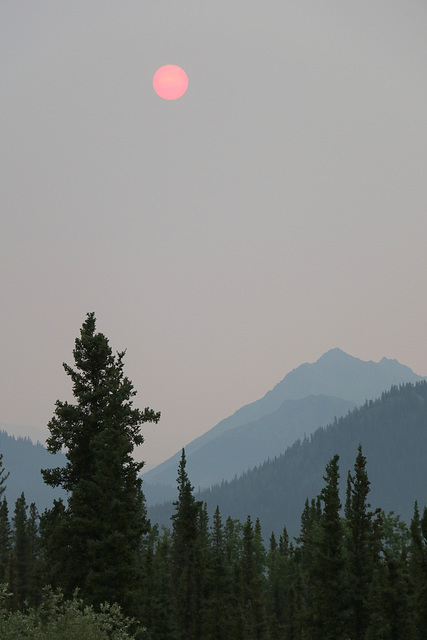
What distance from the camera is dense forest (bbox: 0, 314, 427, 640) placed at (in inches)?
1174

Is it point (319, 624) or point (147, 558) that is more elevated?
point (147, 558)

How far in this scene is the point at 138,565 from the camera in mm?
32375

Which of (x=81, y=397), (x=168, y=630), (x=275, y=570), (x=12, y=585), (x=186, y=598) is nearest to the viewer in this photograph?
(x=81, y=397)

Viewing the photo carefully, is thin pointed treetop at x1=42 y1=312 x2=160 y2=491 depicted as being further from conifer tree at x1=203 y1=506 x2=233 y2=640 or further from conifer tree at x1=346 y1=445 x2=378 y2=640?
conifer tree at x1=203 y1=506 x2=233 y2=640

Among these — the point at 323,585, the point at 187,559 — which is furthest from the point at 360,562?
the point at 187,559

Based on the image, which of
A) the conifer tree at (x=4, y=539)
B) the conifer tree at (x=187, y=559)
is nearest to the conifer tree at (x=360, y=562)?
the conifer tree at (x=187, y=559)

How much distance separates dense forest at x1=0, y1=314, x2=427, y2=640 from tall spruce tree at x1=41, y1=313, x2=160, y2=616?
57 mm

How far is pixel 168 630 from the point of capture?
60312 mm

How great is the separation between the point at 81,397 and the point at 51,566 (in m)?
7.33

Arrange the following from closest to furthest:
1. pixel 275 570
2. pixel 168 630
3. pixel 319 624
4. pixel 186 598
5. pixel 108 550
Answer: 1. pixel 108 550
2. pixel 319 624
3. pixel 168 630
4. pixel 186 598
5. pixel 275 570

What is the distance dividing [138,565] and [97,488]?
14.8 feet

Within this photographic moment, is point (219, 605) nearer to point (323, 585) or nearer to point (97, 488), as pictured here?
point (323, 585)

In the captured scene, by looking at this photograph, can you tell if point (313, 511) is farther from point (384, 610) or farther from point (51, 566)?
point (51, 566)

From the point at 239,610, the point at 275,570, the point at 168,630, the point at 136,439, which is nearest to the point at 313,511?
the point at 275,570
